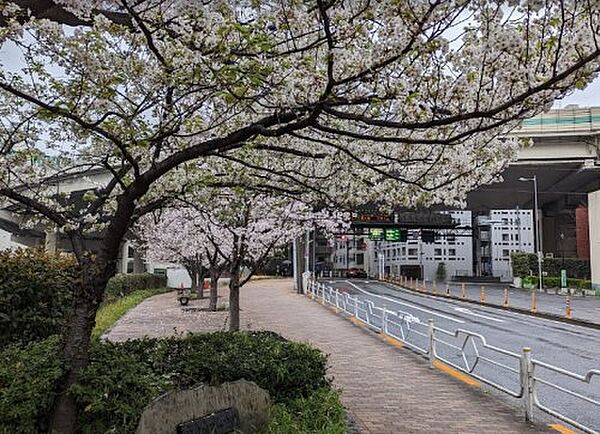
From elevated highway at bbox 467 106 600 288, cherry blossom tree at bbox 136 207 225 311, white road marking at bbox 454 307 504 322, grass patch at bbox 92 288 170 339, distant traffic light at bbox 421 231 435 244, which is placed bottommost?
white road marking at bbox 454 307 504 322

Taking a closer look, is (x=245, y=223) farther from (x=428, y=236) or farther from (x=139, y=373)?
(x=428, y=236)

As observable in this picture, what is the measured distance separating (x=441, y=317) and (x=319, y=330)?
6566mm

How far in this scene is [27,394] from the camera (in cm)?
516

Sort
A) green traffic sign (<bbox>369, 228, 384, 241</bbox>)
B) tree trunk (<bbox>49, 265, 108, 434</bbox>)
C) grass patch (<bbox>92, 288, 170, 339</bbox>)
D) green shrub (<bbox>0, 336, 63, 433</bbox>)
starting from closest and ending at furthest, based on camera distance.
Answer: green shrub (<bbox>0, 336, 63, 433</bbox>) < tree trunk (<bbox>49, 265, 108, 434</bbox>) < grass patch (<bbox>92, 288, 170, 339</bbox>) < green traffic sign (<bbox>369, 228, 384, 241</bbox>)

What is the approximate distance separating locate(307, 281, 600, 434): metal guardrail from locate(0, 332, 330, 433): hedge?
2.51m

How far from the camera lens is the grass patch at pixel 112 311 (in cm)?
1739

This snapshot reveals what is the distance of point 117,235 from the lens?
5.66 metres

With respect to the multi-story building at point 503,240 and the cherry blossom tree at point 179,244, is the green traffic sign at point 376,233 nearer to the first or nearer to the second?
the multi-story building at point 503,240

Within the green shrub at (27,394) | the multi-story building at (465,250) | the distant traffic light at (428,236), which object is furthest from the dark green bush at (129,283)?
the multi-story building at (465,250)

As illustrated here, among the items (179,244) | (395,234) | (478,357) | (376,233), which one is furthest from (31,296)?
(376,233)

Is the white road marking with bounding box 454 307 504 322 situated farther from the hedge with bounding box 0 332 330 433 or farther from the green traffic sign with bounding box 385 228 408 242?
the green traffic sign with bounding box 385 228 408 242

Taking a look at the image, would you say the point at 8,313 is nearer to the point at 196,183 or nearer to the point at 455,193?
the point at 196,183

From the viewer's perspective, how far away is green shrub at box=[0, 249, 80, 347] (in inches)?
375

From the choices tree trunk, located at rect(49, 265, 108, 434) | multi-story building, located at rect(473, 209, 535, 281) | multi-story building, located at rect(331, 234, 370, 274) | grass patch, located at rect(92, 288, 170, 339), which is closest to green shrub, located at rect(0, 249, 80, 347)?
grass patch, located at rect(92, 288, 170, 339)
